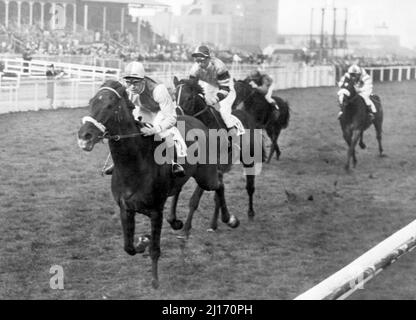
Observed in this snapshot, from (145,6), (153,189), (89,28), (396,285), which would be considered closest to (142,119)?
(153,189)

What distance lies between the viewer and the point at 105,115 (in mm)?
5355

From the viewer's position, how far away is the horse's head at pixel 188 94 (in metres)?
7.60

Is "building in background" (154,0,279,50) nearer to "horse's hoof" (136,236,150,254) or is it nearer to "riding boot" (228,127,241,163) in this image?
"riding boot" (228,127,241,163)

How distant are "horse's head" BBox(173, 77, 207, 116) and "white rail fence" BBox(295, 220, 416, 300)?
12.4 feet

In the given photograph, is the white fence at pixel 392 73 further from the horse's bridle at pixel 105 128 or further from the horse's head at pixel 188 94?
the horse's bridle at pixel 105 128

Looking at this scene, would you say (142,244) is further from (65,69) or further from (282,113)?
(65,69)

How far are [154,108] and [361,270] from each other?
10.6 ft

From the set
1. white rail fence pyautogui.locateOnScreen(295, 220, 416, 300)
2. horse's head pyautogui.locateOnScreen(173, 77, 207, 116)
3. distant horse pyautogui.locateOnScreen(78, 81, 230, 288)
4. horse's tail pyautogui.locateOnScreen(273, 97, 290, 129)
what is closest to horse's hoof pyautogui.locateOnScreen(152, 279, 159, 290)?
distant horse pyautogui.locateOnScreen(78, 81, 230, 288)

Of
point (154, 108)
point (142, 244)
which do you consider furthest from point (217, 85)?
Result: point (142, 244)

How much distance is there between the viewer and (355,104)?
509 inches

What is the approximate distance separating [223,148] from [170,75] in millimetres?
18000

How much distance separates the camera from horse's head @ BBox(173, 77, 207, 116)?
760cm

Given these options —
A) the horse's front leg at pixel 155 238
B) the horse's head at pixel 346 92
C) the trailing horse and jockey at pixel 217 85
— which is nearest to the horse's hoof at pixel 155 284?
the horse's front leg at pixel 155 238

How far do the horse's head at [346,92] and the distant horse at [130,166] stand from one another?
7.10 m
